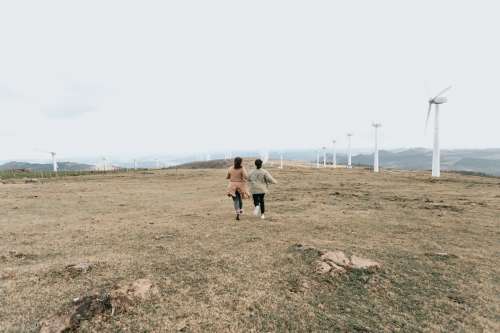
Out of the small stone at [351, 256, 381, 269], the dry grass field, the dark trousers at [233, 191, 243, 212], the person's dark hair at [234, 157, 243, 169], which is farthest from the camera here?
the dark trousers at [233, 191, 243, 212]

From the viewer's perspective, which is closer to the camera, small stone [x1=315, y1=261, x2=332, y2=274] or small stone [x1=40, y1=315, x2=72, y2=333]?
small stone [x1=40, y1=315, x2=72, y2=333]

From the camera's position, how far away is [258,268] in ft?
21.2

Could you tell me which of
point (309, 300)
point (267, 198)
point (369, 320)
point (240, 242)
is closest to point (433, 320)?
point (369, 320)

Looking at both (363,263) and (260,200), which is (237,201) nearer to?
(260,200)

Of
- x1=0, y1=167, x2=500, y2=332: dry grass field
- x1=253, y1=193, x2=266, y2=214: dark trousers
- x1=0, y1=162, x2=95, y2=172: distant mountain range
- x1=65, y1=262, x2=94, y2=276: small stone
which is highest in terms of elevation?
x1=0, y1=162, x2=95, y2=172: distant mountain range

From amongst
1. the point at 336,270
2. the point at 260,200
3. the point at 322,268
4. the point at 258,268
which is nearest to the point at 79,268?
the point at 258,268

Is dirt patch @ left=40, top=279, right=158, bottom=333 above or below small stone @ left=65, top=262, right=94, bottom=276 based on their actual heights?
below

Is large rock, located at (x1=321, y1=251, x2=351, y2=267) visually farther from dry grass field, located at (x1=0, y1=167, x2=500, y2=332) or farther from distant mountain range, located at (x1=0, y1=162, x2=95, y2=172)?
distant mountain range, located at (x1=0, y1=162, x2=95, y2=172)

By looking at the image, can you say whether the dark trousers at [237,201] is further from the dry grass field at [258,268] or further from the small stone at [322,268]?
the small stone at [322,268]

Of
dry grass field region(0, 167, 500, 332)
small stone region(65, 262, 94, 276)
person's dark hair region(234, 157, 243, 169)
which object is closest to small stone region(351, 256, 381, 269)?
dry grass field region(0, 167, 500, 332)

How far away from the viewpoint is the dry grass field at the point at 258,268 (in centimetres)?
471

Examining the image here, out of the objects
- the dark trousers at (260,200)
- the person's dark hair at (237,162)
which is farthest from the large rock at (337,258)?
the person's dark hair at (237,162)

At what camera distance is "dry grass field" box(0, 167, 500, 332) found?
4711 millimetres

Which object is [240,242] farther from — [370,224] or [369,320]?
[370,224]
